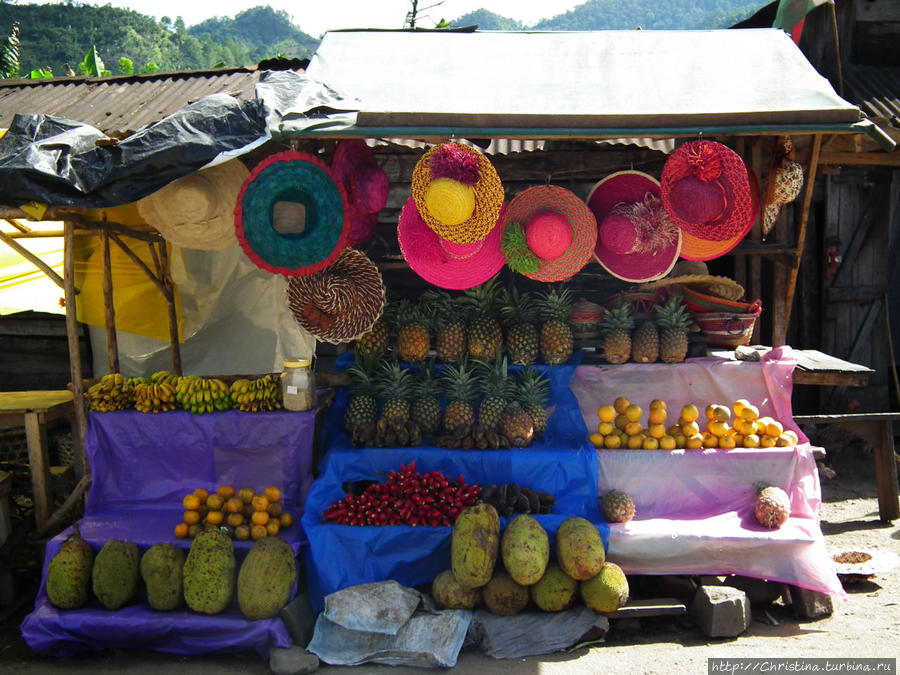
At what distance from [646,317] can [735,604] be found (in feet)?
6.71

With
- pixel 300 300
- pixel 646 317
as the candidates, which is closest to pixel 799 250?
pixel 646 317

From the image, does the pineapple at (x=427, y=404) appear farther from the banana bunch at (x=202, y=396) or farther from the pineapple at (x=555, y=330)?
the banana bunch at (x=202, y=396)

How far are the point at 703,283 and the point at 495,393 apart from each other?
1813 millimetres

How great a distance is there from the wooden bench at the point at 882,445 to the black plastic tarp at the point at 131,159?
4.69 m

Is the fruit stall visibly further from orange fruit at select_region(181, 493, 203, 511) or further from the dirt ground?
the dirt ground

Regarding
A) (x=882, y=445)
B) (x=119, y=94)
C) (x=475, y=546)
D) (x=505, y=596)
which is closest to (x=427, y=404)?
(x=475, y=546)

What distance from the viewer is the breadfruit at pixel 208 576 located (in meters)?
4.03

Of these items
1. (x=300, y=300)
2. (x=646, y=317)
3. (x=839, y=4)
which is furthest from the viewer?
(x=839, y=4)

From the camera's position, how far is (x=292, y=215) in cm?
445

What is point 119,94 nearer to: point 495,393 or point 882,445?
point 495,393

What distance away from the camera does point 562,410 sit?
5070 mm

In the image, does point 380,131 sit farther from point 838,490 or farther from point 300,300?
point 838,490

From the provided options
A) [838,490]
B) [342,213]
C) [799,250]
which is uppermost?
[342,213]

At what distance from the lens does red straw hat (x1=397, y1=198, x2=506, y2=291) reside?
4.77 metres
